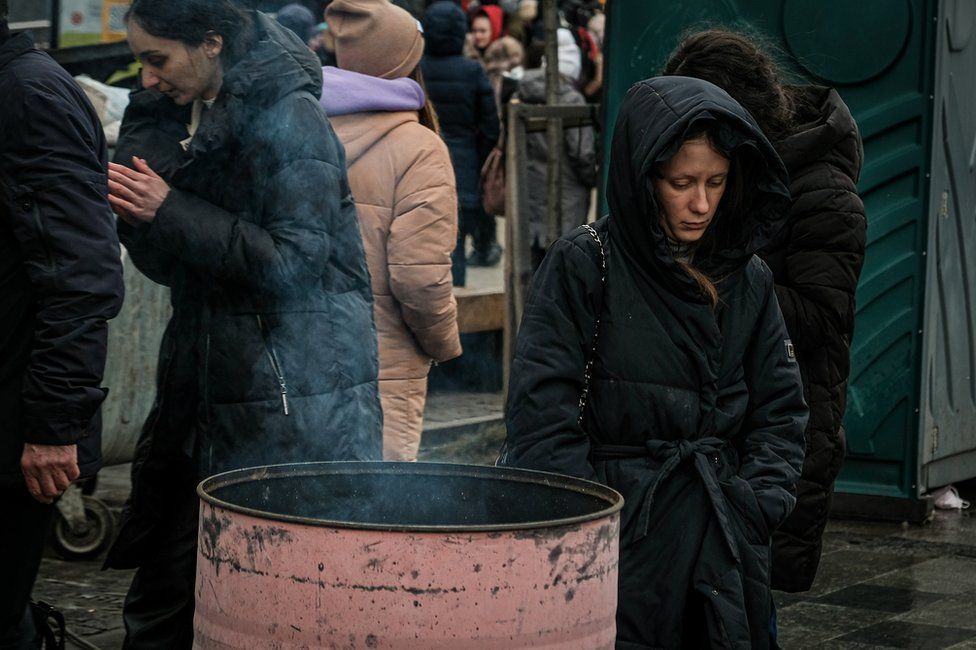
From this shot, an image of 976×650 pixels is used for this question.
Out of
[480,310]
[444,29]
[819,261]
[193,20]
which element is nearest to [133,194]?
[193,20]

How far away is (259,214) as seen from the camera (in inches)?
150

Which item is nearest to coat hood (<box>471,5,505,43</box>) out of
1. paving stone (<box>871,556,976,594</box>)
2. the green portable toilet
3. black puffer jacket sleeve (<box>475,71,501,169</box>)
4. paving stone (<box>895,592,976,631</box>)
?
black puffer jacket sleeve (<box>475,71,501,169</box>)

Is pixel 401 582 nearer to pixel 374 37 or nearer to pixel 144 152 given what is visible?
pixel 144 152

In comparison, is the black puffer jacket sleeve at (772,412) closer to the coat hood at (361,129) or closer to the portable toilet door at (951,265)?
the coat hood at (361,129)

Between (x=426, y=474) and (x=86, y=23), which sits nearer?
(x=426, y=474)

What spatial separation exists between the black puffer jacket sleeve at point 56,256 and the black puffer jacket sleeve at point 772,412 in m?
1.47

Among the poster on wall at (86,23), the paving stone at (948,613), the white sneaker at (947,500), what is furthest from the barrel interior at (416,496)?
the poster on wall at (86,23)

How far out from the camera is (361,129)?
4715 mm

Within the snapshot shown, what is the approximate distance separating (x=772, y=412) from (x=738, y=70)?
1027 mm

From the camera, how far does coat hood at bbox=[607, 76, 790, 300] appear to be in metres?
3.13

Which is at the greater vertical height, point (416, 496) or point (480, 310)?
point (480, 310)

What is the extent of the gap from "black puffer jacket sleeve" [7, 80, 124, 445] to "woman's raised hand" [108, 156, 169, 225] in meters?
0.17

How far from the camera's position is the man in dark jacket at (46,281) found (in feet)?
11.3

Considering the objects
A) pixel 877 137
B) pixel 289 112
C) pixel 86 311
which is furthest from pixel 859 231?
pixel 877 137
